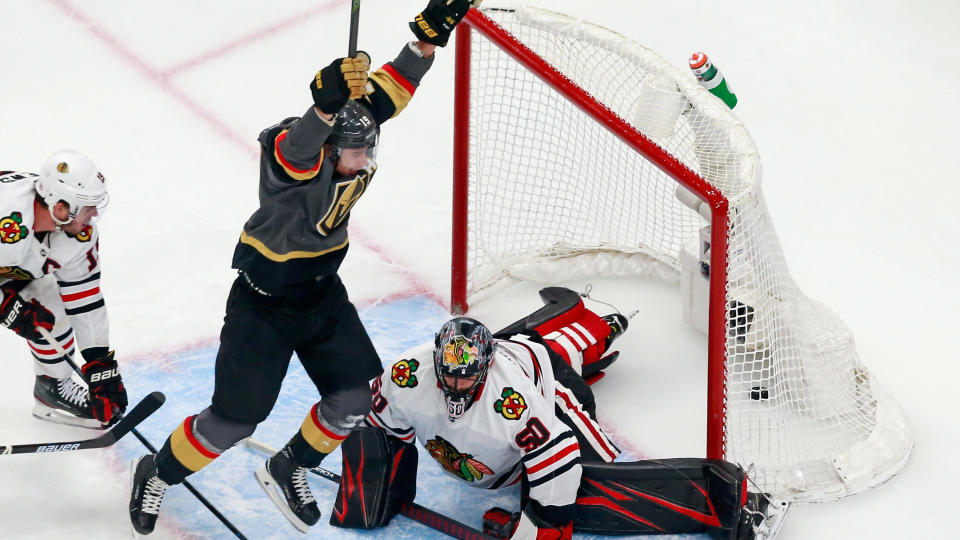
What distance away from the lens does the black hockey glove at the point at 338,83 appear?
3549mm

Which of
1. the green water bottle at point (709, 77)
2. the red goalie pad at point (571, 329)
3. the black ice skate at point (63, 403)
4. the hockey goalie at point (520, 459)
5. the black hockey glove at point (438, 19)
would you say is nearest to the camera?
the black hockey glove at point (438, 19)

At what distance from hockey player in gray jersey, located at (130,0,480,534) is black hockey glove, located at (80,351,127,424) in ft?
0.84

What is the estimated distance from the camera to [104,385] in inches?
178

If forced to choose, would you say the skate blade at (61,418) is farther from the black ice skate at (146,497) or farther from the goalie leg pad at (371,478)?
the goalie leg pad at (371,478)

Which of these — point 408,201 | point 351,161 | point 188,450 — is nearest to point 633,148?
point 351,161

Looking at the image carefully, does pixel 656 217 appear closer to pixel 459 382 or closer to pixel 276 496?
pixel 459 382

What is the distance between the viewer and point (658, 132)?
4445mm

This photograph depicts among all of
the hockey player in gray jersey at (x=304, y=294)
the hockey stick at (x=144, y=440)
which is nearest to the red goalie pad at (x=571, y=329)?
the hockey player in gray jersey at (x=304, y=294)

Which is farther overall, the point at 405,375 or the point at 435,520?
the point at 435,520

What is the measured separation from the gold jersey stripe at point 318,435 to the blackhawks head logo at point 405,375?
0.75ft

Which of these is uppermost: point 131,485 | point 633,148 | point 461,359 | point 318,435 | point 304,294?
point 633,148

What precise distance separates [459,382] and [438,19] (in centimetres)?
99

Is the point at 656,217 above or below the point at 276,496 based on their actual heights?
above

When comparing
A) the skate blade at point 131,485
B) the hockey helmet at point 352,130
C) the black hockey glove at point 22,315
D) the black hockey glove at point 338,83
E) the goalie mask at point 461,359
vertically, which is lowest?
the skate blade at point 131,485
